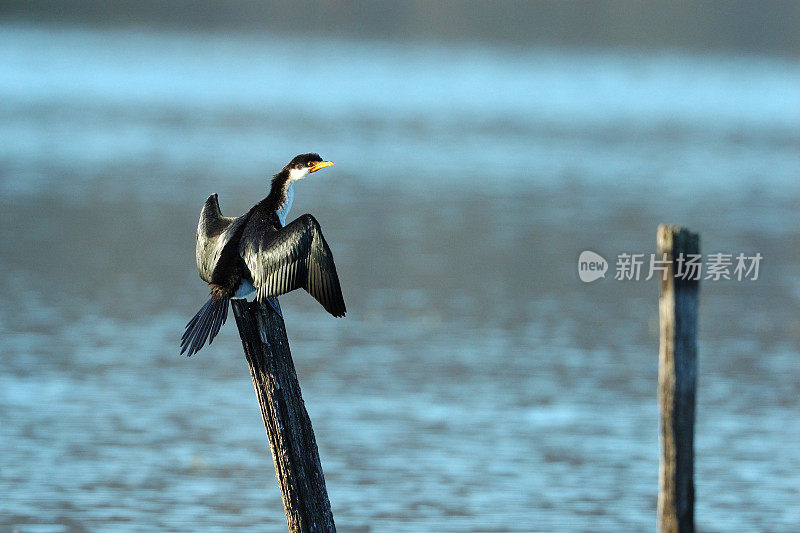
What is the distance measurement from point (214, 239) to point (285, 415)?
1.04 meters

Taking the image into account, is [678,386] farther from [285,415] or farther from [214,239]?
[214,239]

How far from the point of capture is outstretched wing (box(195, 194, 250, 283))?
7125 millimetres

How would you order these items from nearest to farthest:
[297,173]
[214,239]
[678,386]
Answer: [297,173] < [214,239] < [678,386]

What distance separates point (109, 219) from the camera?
83.7 feet

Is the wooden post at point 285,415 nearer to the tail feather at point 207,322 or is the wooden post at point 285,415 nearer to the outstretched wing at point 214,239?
the tail feather at point 207,322

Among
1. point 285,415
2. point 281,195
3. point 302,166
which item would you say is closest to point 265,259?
point 281,195

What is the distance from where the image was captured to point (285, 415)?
7059 millimetres

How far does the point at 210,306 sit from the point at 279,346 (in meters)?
0.47

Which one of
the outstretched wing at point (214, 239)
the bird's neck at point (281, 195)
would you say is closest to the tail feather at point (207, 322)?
the outstretched wing at point (214, 239)

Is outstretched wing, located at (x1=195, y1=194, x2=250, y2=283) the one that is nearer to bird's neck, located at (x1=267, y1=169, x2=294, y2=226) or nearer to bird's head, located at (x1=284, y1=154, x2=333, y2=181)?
bird's neck, located at (x1=267, y1=169, x2=294, y2=226)

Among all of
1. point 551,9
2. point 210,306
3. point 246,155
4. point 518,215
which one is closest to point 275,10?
point 551,9

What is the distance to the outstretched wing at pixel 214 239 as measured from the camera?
7125 millimetres

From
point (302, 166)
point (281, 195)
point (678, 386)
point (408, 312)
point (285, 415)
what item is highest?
point (408, 312)

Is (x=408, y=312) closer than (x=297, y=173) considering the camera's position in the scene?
No
